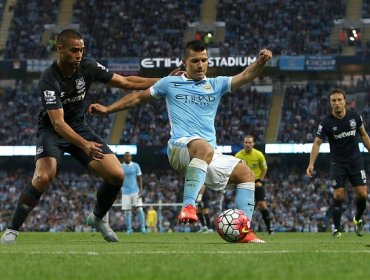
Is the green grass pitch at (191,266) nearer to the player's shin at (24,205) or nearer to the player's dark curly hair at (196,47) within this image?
the player's shin at (24,205)

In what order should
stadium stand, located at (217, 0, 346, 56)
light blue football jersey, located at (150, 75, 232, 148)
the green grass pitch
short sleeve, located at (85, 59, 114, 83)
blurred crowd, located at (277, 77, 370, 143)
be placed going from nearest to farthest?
the green grass pitch → light blue football jersey, located at (150, 75, 232, 148) → short sleeve, located at (85, 59, 114, 83) → blurred crowd, located at (277, 77, 370, 143) → stadium stand, located at (217, 0, 346, 56)

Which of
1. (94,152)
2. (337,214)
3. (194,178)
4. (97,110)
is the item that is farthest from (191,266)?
(337,214)

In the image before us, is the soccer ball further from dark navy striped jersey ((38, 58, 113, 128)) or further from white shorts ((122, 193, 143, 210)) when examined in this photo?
white shorts ((122, 193, 143, 210))

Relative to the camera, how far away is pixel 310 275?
15.1ft

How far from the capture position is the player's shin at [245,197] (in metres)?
9.31

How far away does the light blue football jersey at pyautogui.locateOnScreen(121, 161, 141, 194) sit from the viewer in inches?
874

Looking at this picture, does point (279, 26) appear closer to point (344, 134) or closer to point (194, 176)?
point (344, 134)

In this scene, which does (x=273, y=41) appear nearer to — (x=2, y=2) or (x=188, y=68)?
(x=2, y=2)

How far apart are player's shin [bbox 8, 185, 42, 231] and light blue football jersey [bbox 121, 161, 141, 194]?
1234 cm

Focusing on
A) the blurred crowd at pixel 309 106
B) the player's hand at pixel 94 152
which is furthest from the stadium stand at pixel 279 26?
the player's hand at pixel 94 152

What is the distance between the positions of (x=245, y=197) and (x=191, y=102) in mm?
1246

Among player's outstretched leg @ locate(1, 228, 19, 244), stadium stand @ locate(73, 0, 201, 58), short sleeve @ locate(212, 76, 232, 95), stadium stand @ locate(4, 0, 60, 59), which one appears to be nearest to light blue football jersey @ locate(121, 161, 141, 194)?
player's outstretched leg @ locate(1, 228, 19, 244)

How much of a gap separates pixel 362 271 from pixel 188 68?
5.09 meters

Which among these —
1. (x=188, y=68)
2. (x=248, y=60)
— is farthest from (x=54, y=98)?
(x=248, y=60)
